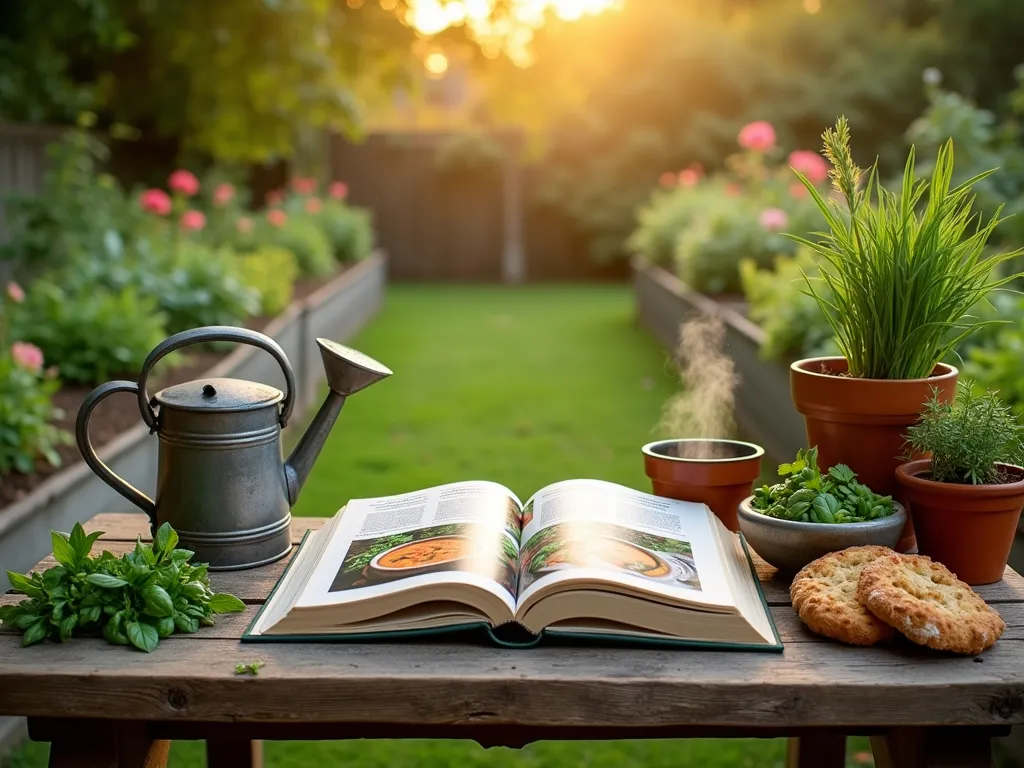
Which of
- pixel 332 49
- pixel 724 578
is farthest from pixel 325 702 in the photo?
pixel 332 49

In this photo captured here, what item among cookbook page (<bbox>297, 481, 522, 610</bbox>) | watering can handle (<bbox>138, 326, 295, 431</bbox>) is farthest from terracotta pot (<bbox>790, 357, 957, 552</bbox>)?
watering can handle (<bbox>138, 326, 295, 431</bbox>)

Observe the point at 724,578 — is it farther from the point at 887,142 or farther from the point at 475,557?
the point at 887,142

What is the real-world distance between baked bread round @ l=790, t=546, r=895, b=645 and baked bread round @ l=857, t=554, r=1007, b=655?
21 mm

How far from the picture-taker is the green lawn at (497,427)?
105 inches

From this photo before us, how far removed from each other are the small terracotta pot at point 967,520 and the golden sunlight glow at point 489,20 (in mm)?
5904

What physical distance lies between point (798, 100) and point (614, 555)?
13.4 m

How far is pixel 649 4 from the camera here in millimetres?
14523

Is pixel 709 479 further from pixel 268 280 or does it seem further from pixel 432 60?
pixel 432 60

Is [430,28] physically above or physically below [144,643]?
above

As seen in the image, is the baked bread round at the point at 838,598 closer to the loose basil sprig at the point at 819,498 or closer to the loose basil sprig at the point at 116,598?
the loose basil sprig at the point at 819,498

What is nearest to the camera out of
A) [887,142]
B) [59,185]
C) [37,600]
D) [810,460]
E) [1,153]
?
[37,600]

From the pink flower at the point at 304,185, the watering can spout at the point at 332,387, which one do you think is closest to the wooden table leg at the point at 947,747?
the watering can spout at the point at 332,387

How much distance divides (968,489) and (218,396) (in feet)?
3.45

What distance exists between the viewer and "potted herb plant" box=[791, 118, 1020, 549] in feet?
5.19
